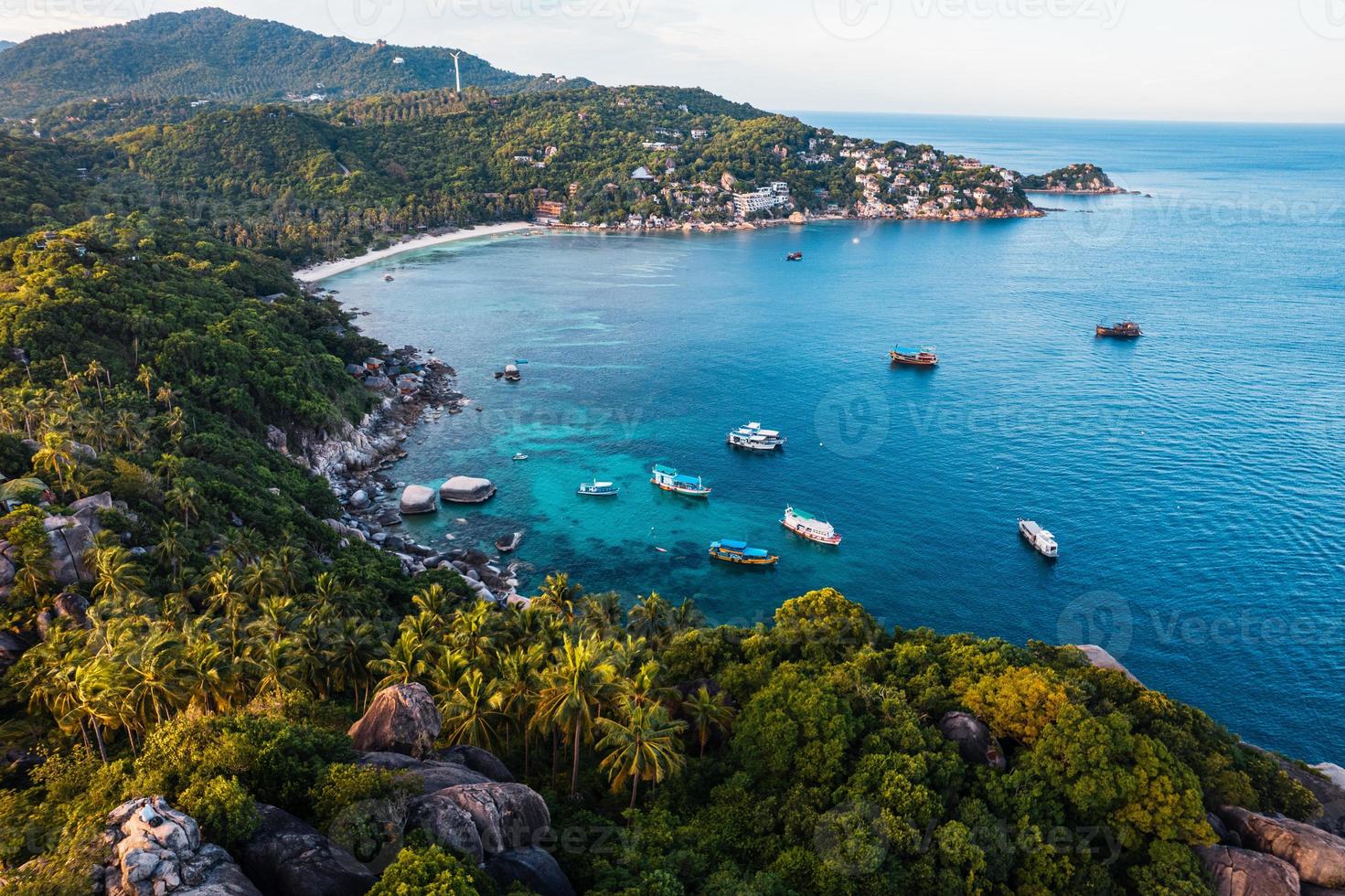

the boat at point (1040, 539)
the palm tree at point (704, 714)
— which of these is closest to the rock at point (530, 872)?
the palm tree at point (704, 714)

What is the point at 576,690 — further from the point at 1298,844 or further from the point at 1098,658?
the point at 1098,658

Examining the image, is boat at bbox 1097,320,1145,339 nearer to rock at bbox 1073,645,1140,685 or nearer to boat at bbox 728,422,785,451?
boat at bbox 728,422,785,451

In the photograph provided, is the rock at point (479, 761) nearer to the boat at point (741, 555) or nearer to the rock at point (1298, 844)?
the rock at point (1298, 844)
